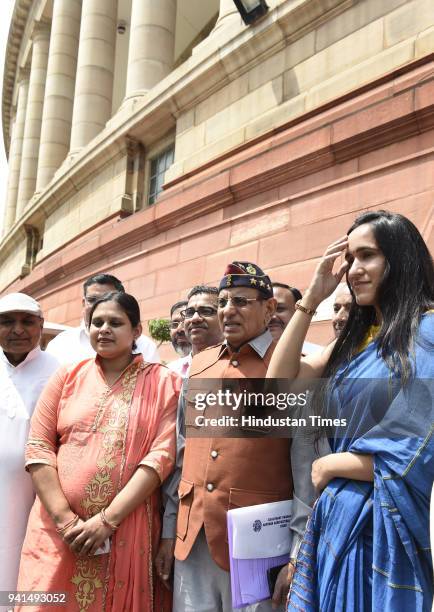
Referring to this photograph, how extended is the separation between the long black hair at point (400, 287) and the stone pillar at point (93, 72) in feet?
47.1

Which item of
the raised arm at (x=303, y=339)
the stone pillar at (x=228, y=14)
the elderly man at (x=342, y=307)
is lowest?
the raised arm at (x=303, y=339)

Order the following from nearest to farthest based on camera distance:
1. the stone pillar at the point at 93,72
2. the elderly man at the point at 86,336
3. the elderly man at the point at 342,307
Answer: the elderly man at the point at 342,307 → the elderly man at the point at 86,336 → the stone pillar at the point at 93,72

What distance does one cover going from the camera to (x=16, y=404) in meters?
3.19

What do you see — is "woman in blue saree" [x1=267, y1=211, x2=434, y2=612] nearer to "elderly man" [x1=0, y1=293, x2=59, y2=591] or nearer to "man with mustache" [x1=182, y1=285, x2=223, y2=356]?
"man with mustache" [x1=182, y1=285, x2=223, y2=356]

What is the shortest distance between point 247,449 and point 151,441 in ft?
2.02

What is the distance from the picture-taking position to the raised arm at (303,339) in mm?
2143

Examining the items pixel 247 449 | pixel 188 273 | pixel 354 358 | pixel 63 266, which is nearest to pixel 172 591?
pixel 247 449

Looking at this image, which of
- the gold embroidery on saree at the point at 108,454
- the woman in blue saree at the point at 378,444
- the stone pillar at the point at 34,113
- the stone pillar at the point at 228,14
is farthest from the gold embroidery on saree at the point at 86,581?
the stone pillar at the point at 34,113

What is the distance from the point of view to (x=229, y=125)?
321 inches

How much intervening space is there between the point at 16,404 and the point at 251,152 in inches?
208

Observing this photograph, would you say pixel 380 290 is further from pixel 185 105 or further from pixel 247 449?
pixel 185 105

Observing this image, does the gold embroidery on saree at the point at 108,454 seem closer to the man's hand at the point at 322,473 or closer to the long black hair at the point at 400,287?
the man's hand at the point at 322,473

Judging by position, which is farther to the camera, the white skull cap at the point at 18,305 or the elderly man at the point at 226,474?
the white skull cap at the point at 18,305

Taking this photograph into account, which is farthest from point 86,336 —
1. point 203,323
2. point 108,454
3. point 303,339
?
point 303,339
